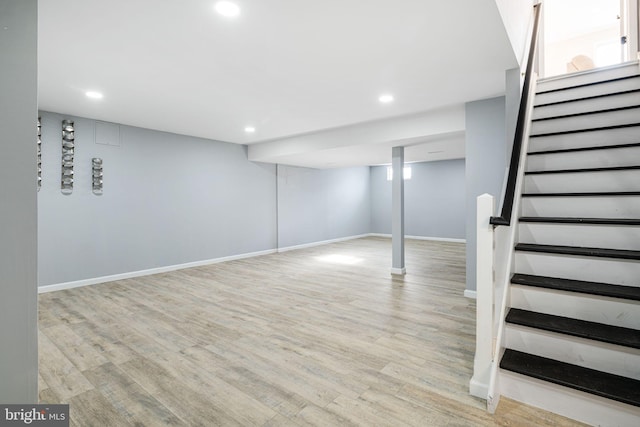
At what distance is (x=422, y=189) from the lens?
9.65m

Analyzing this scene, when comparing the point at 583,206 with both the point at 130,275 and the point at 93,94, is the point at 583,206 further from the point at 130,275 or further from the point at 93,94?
the point at 130,275

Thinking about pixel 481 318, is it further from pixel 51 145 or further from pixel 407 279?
pixel 51 145

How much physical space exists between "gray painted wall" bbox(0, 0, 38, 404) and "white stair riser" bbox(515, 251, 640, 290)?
289 cm

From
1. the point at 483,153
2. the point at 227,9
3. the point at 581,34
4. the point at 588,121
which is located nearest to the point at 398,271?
the point at 483,153

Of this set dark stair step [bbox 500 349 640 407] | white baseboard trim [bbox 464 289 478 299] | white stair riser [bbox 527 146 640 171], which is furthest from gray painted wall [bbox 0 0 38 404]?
white baseboard trim [bbox 464 289 478 299]

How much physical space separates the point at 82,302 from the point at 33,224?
3.46m

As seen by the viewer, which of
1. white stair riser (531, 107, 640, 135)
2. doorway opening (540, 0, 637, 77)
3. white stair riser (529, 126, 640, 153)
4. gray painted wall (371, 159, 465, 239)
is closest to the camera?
white stair riser (529, 126, 640, 153)

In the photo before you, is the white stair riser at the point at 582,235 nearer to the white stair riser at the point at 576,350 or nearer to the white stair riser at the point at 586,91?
the white stair riser at the point at 576,350

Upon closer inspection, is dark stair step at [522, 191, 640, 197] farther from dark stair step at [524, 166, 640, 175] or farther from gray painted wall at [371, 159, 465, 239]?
gray painted wall at [371, 159, 465, 239]

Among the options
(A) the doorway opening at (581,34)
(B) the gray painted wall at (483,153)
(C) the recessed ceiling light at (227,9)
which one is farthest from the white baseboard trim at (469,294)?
(A) the doorway opening at (581,34)

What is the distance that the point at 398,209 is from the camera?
17.3 ft

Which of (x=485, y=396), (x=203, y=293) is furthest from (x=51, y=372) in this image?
(x=485, y=396)

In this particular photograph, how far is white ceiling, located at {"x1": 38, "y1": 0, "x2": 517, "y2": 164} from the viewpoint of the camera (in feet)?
7.04

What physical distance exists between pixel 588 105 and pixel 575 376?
3.16 metres
